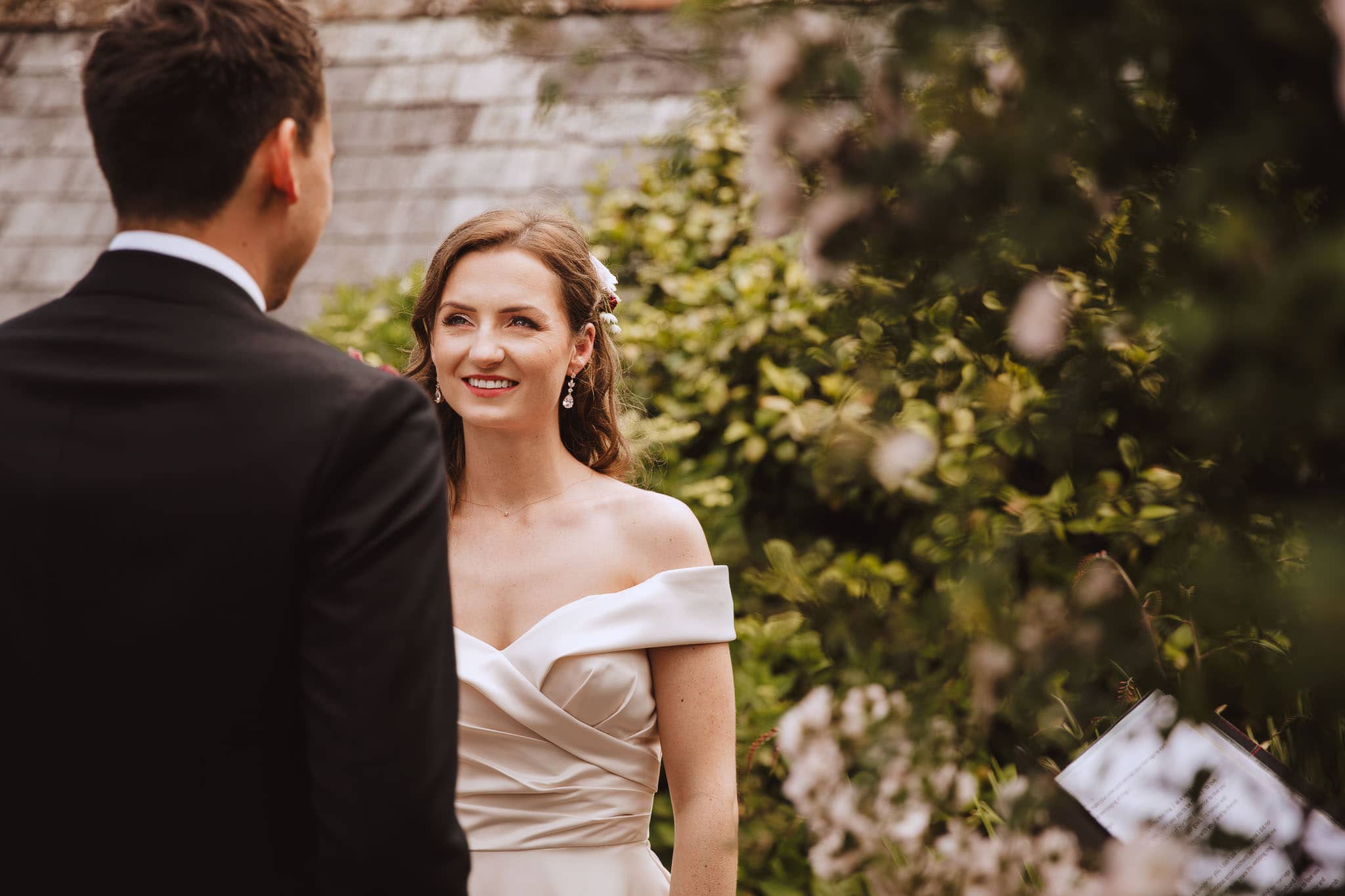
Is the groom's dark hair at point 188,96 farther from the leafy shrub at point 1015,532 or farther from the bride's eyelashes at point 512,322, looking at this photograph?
the bride's eyelashes at point 512,322

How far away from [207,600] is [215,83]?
0.61 meters

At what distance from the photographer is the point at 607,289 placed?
2816mm

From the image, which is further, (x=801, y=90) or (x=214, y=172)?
(x=214, y=172)

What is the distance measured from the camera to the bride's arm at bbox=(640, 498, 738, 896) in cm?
231

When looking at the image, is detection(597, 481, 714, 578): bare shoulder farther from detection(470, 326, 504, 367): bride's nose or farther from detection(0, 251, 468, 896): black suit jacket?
detection(0, 251, 468, 896): black suit jacket

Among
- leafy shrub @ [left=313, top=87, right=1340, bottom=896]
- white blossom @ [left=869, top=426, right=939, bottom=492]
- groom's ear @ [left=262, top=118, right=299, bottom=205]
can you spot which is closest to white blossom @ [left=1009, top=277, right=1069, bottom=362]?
leafy shrub @ [left=313, top=87, right=1340, bottom=896]

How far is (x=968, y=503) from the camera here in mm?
1016

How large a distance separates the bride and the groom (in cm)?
93

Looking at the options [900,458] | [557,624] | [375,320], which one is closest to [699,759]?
[557,624]

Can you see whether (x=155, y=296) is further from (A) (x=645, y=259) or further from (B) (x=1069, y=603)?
(A) (x=645, y=259)

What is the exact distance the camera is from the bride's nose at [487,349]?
2404mm

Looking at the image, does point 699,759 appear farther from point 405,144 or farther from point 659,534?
point 405,144

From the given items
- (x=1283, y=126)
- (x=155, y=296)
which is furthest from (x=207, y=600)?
(x=1283, y=126)

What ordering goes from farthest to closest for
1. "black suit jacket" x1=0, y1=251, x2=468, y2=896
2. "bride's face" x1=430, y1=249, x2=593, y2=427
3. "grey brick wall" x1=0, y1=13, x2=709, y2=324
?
"grey brick wall" x1=0, y1=13, x2=709, y2=324 < "bride's face" x1=430, y1=249, x2=593, y2=427 < "black suit jacket" x1=0, y1=251, x2=468, y2=896
